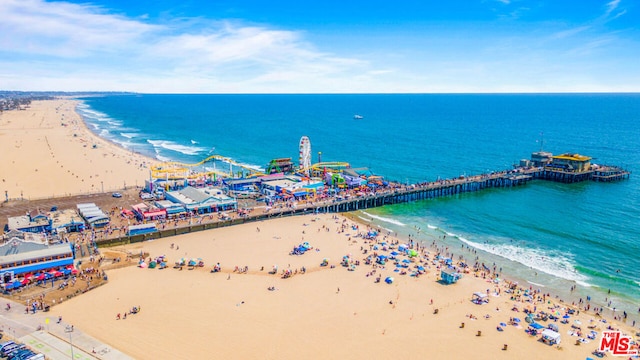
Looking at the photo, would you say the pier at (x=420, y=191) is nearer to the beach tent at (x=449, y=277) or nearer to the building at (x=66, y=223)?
the building at (x=66, y=223)

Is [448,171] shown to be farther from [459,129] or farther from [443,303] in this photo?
[459,129]

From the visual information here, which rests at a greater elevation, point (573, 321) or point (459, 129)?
point (459, 129)

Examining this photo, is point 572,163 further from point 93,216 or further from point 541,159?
point 93,216

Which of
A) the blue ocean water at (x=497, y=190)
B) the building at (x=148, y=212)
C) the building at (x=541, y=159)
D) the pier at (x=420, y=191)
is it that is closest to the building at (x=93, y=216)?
the building at (x=148, y=212)

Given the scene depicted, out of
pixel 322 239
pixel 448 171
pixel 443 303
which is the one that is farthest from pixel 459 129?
pixel 443 303

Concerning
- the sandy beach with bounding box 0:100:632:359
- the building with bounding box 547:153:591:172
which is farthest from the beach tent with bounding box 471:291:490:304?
the building with bounding box 547:153:591:172

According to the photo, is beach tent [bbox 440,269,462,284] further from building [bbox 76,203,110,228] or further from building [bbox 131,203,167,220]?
building [bbox 76,203,110,228]
